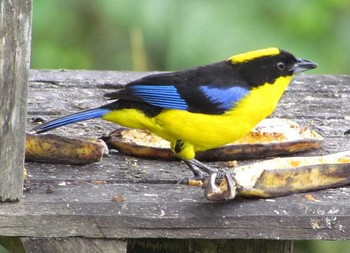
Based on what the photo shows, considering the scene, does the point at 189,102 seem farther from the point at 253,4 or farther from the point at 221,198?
the point at 253,4

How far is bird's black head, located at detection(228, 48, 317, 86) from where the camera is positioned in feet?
16.9

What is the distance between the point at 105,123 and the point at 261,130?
0.75 meters

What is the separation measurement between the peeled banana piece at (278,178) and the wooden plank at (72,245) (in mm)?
383

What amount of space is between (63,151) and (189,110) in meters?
0.58

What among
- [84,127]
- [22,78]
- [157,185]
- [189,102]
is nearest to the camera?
[22,78]

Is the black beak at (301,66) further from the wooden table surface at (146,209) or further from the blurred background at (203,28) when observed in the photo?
the blurred background at (203,28)

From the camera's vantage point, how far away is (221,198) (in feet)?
13.6

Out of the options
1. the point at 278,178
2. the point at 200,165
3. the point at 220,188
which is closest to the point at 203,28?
the point at 200,165

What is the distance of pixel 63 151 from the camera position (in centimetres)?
463

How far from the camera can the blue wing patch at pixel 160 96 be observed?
4836mm

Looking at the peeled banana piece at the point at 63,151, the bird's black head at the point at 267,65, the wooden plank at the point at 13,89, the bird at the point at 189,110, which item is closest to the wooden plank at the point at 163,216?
the wooden plank at the point at 13,89

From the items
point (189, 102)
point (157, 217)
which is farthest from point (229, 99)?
point (157, 217)

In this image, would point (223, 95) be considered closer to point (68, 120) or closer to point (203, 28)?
point (68, 120)

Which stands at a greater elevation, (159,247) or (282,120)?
(282,120)
